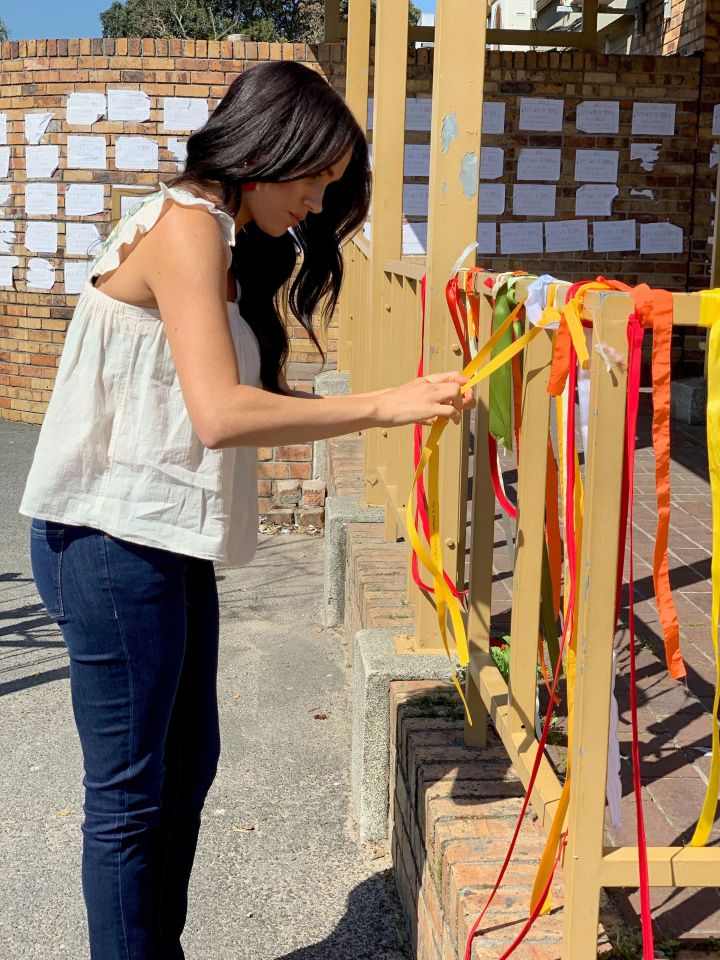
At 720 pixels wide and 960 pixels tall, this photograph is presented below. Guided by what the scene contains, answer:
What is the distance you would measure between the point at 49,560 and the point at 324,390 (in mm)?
5295

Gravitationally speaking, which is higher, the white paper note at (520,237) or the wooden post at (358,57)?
the wooden post at (358,57)

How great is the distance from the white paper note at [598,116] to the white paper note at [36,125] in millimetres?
4185

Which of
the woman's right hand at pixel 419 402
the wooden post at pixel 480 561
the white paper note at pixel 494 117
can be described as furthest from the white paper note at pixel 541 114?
the woman's right hand at pixel 419 402

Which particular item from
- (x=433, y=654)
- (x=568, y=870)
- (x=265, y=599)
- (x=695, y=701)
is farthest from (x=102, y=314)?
(x=265, y=599)

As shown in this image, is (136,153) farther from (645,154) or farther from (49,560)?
(49,560)

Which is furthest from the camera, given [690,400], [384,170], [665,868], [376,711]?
[690,400]

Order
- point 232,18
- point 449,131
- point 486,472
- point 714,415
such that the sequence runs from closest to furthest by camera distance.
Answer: point 714,415 < point 486,472 < point 449,131 < point 232,18

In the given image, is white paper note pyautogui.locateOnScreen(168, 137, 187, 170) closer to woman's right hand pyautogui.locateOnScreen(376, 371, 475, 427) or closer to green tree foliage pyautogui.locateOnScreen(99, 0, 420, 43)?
woman's right hand pyautogui.locateOnScreen(376, 371, 475, 427)

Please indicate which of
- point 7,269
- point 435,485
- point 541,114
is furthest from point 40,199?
point 435,485

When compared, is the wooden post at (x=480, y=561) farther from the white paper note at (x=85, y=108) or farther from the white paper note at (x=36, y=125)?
the white paper note at (x=36, y=125)

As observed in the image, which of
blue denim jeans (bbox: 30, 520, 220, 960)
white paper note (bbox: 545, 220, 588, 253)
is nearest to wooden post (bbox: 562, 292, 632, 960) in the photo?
blue denim jeans (bbox: 30, 520, 220, 960)

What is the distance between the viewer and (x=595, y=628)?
1582mm

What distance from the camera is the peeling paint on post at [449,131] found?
2.70 m

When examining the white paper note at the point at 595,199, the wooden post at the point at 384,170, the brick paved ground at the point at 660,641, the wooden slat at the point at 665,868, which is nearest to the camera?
the wooden slat at the point at 665,868
